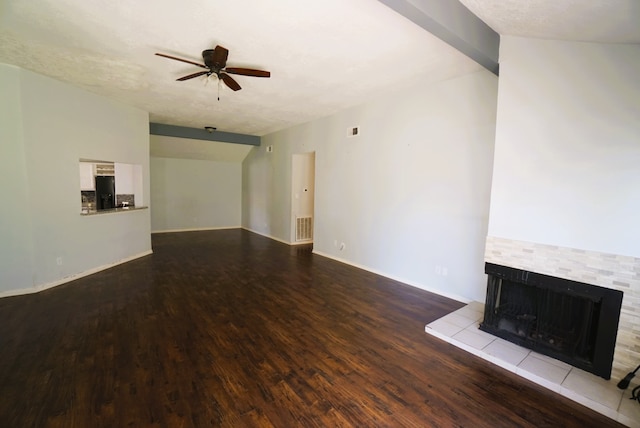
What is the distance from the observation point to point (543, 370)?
6.85 feet

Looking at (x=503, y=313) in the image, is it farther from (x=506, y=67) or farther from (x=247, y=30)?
(x=247, y=30)

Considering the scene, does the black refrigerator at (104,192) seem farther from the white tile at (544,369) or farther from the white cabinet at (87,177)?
the white tile at (544,369)

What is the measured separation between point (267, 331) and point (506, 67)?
10.9 feet

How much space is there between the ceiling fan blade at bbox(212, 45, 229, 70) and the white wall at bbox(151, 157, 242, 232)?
606cm

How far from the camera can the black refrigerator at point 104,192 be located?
5.29 m

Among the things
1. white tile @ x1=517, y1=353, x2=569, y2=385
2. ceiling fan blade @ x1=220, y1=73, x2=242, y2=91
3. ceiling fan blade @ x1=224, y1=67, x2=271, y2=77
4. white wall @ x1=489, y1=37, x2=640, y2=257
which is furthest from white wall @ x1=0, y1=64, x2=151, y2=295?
white tile @ x1=517, y1=353, x2=569, y2=385

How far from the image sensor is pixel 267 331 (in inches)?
105

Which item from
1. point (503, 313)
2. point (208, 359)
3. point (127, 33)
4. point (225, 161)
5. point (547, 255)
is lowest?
point (208, 359)

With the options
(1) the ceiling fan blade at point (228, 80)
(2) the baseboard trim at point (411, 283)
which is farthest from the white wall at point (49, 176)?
(2) the baseboard trim at point (411, 283)

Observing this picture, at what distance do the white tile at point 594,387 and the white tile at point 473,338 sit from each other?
1.84 ft

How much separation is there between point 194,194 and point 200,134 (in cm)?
209

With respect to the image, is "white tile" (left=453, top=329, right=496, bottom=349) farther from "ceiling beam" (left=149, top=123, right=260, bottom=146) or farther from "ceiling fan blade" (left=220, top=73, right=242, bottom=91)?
"ceiling beam" (left=149, top=123, right=260, bottom=146)

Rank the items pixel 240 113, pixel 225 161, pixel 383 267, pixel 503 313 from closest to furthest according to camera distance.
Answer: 1. pixel 503 313
2. pixel 383 267
3. pixel 240 113
4. pixel 225 161

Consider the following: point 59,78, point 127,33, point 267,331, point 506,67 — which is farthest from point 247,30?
point 59,78
